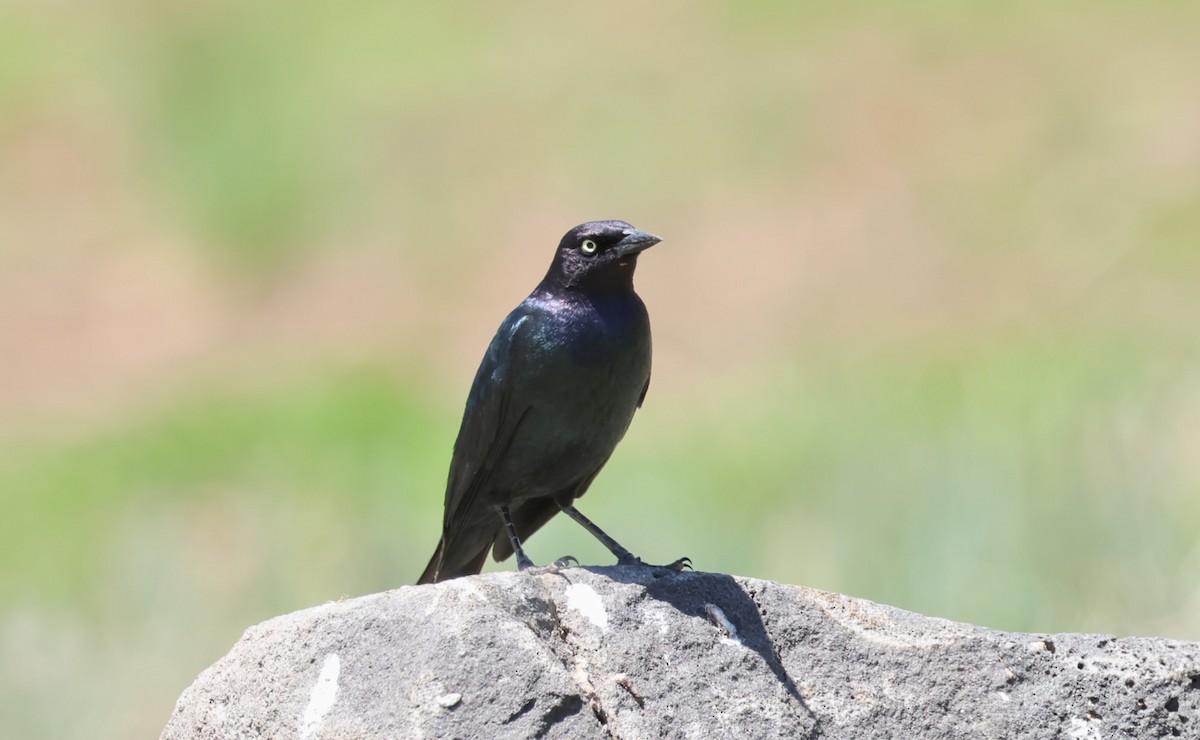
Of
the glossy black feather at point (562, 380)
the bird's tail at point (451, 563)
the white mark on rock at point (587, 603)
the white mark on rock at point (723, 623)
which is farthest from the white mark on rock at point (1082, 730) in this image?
the bird's tail at point (451, 563)

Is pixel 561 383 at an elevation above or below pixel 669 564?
above

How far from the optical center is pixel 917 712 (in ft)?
16.7

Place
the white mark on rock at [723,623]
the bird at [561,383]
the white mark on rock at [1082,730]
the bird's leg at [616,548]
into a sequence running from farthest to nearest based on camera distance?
the bird at [561,383] → the bird's leg at [616,548] → the white mark on rock at [723,623] → the white mark on rock at [1082,730]

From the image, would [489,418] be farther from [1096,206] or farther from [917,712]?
[1096,206]

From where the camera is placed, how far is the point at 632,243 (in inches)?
239

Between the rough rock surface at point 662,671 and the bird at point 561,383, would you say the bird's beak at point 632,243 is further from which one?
the rough rock surface at point 662,671

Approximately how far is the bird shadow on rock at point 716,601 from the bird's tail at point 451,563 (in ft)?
3.71

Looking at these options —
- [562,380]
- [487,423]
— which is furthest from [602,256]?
[487,423]

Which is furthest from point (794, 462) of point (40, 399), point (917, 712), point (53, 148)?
point (53, 148)

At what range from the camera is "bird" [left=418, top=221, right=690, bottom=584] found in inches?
236

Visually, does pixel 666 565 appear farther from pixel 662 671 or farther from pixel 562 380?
pixel 562 380

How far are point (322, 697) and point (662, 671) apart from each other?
0.91m

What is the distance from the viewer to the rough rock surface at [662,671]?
4.79 meters

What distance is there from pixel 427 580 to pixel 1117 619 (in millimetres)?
3717
